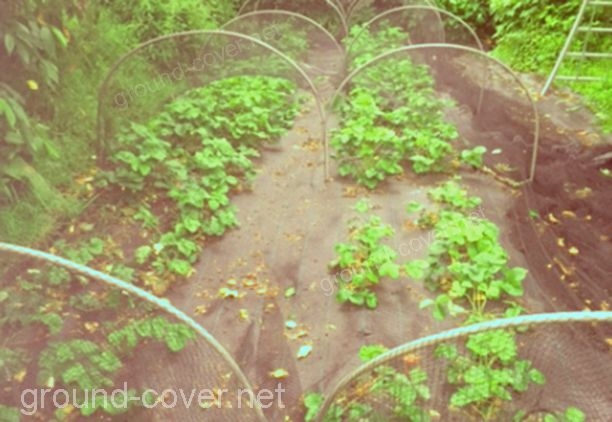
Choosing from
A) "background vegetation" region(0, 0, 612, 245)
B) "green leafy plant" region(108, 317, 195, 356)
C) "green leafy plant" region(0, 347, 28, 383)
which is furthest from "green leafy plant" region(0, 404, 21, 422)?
"background vegetation" region(0, 0, 612, 245)

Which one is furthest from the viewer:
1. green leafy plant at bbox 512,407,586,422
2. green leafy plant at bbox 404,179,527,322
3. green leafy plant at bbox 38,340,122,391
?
green leafy plant at bbox 404,179,527,322

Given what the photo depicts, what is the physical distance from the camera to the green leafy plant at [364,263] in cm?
422

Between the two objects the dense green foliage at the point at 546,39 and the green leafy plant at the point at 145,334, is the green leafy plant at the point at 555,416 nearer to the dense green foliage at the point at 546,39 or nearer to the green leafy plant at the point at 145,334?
the green leafy plant at the point at 145,334

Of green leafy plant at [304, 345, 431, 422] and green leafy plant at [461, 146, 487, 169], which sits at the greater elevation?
green leafy plant at [304, 345, 431, 422]

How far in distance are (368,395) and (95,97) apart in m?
4.37

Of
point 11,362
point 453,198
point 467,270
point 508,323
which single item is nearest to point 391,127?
point 453,198

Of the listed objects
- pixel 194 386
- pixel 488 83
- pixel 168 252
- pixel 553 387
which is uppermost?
pixel 194 386

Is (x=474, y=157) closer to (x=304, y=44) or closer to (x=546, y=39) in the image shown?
(x=304, y=44)

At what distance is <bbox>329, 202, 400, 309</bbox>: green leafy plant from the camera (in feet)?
13.8

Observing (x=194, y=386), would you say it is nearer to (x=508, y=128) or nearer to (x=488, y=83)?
(x=508, y=128)

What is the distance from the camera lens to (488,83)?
794cm

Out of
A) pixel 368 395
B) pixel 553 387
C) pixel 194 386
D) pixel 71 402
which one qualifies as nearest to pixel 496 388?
pixel 553 387

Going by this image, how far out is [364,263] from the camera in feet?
14.6

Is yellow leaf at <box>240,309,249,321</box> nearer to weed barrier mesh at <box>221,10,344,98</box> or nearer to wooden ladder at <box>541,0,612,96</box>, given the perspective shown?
weed barrier mesh at <box>221,10,344,98</box>
